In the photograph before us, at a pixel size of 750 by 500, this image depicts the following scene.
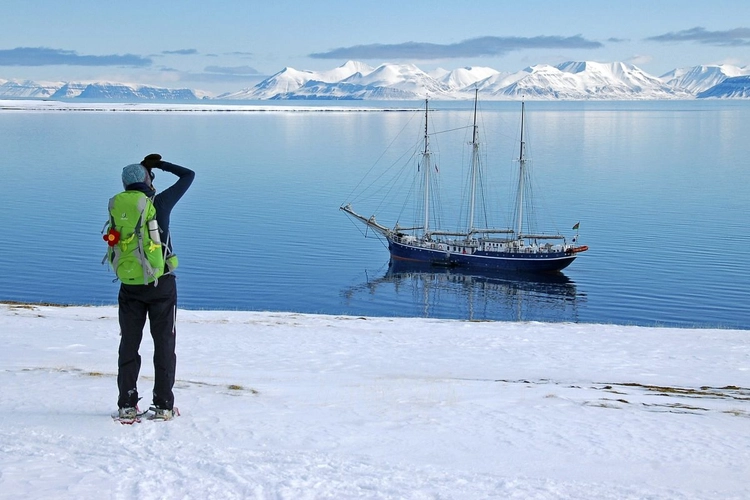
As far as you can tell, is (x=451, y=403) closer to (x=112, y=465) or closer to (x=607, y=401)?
(x=607, y=401)

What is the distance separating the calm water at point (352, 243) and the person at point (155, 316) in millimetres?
30254

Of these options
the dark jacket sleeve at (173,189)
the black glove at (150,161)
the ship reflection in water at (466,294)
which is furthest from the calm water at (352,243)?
the black glove at (150,161)

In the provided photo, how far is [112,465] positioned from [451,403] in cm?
476

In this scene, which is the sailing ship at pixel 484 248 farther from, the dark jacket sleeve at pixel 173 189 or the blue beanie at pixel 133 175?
the blue beanie at pixel 133 175

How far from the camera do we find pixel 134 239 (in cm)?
878

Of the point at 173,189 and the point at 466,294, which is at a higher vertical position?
the point at 173,189

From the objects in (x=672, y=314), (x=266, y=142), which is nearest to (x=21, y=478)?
(x=672, y=314)

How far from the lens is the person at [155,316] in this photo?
9031 mm

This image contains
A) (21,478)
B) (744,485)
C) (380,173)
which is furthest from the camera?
(380,173)

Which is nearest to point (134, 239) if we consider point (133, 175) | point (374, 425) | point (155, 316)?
point (133, 175)

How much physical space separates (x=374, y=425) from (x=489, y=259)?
47717 mm

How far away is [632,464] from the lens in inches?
344

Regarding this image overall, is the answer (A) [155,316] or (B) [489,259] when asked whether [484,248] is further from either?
(A) [155,316]

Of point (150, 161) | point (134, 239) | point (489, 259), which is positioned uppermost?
point (150, 161)
